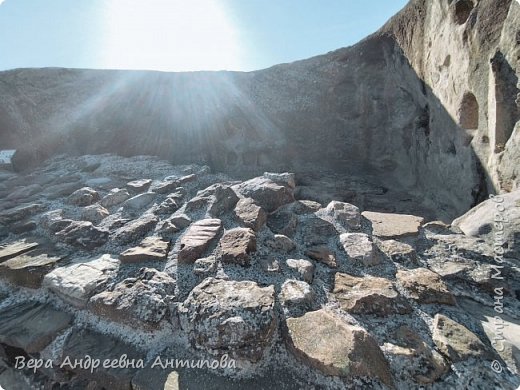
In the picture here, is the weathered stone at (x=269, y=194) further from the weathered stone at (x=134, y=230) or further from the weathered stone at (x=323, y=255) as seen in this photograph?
the weathered stone at (x=134, y=230)

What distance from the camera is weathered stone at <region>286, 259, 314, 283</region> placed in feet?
4.63

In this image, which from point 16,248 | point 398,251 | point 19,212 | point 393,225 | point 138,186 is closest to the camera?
point 398,251

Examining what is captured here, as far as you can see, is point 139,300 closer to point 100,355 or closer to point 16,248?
point 100,355

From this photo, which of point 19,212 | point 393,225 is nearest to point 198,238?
point 393,225

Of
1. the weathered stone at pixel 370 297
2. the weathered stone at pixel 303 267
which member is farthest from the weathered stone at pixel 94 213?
the weathered stone at pixel 370 297

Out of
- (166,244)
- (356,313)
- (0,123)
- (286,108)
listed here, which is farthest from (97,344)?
(0,123)

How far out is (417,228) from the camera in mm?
1764

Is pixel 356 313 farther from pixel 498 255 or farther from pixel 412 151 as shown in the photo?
pixel 412 151

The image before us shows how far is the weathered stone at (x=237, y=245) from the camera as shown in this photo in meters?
1.52

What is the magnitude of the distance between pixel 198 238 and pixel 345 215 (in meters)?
1.02

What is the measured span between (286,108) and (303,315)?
5622 mm

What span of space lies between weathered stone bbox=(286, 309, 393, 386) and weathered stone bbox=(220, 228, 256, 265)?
47cm

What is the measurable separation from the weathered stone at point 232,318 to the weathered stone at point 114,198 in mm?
1731

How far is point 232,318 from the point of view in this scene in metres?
1.15
